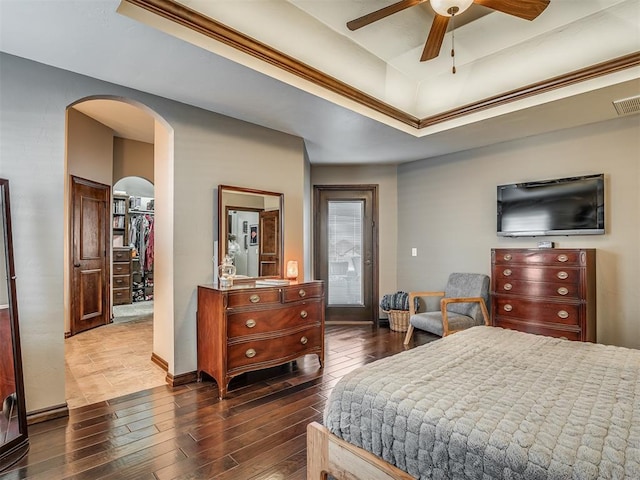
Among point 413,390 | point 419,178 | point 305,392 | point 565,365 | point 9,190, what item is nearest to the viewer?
point 413,390

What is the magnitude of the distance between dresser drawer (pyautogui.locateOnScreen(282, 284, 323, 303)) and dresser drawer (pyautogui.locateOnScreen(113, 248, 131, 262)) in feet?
15.5

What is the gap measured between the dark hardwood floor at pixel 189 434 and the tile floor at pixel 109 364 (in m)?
0.23

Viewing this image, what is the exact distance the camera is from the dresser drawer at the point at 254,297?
9.01ft

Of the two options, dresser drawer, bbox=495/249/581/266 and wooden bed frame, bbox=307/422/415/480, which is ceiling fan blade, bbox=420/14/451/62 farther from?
wooden bed frame, bbox=307/422/415/480

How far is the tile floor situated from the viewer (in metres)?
2.82

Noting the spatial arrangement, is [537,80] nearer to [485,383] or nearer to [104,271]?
[485,383]

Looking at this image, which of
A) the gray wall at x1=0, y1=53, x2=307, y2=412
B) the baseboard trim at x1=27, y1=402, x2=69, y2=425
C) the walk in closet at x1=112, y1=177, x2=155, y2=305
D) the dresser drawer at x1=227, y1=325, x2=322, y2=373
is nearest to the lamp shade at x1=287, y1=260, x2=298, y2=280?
the dresser drawer at x1=227, y1=325, x2=322, y2=373

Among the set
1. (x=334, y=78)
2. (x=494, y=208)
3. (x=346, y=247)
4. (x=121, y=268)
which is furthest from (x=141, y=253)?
(x=494, y=208)

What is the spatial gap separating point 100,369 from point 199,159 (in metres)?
2.21

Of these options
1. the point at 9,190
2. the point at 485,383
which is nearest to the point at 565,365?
the point at 485,383

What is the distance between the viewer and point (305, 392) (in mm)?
2807

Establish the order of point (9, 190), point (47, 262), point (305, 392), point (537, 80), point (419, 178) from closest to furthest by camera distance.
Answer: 1. point (9, 190)
2. point (47, 262)
3. point (305, 392)
4. point (537, 80)
5. point (419, 178)

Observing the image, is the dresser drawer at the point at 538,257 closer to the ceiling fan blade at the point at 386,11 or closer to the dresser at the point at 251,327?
the dresser at the point at 251,327

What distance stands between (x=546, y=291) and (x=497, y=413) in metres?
2.67
